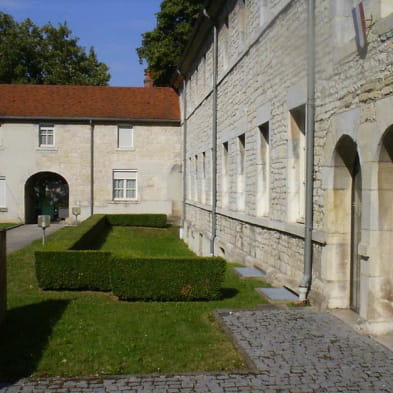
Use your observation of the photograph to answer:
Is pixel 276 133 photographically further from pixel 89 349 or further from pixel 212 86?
pixel 212 86

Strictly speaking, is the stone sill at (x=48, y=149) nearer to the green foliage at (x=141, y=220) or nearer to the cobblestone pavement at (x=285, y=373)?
the green foliage at (x=141, y=220)

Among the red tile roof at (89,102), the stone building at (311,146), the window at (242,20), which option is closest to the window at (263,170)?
the stone building at (311,146)

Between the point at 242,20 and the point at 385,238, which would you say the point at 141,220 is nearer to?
the point at 242,20

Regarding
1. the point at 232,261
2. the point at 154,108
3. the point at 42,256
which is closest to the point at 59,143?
the point at 154,108

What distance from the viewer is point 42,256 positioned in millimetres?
10188

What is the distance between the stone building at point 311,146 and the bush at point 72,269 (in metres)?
3.31

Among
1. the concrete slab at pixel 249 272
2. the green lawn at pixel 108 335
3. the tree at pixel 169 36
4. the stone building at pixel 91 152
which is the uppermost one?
the tree at pixel 169 36

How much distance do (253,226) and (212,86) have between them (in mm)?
6929

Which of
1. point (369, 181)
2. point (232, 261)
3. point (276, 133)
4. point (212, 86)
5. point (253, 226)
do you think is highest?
point (212, 86)

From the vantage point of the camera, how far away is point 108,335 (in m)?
7.04

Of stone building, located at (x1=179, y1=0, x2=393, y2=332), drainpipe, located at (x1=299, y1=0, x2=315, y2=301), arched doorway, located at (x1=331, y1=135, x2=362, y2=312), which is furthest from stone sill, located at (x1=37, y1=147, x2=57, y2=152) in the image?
arched doorway, located at (x1=331, y1=135, x2=362, y2=312)

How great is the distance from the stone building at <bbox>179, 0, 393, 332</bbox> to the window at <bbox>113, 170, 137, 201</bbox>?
1321 cm

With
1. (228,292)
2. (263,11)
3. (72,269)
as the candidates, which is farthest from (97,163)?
(228,292)

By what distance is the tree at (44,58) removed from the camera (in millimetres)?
42281
